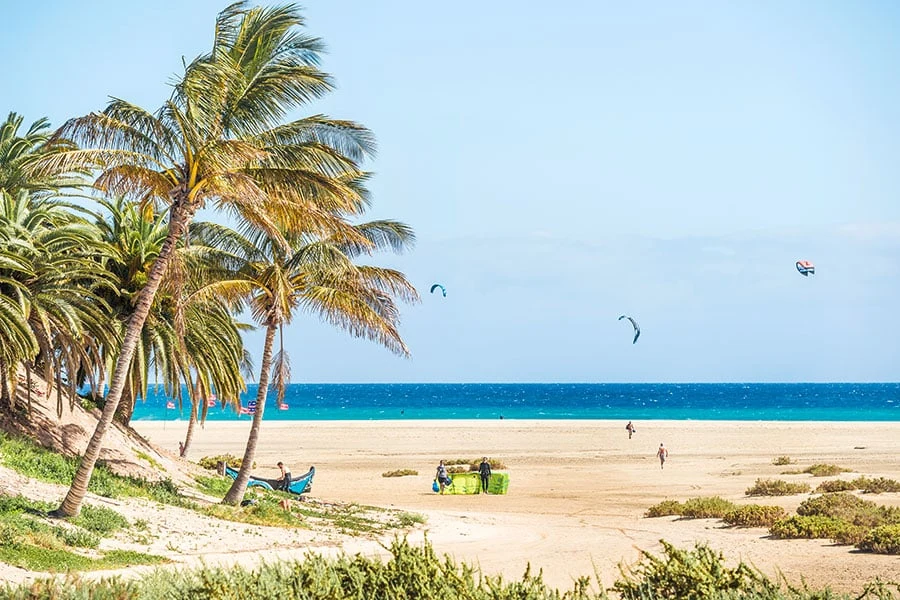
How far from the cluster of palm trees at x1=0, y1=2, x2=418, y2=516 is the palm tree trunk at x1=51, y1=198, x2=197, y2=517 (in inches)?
1.0

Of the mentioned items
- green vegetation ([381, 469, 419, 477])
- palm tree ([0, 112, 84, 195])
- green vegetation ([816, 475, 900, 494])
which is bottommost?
green vegetation ([381, 469, 419, 477])

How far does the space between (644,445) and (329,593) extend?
159 ft

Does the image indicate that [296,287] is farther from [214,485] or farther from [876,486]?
[876,486]

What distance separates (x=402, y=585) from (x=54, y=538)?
30.1 feet

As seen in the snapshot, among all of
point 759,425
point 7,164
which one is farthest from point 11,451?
point 759,425

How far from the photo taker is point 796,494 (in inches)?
1085

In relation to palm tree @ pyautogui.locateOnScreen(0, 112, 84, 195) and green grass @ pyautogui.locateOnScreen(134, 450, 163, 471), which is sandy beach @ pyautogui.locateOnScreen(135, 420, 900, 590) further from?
palm tree @ pyautogui.locateOnScreen(0, 112, 84, 195)

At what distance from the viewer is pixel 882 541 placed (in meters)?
16.9

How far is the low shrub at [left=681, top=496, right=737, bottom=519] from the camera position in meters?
23.4

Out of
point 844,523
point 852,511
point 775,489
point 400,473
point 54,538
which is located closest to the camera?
point 54,538

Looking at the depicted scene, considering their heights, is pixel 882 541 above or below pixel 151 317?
below

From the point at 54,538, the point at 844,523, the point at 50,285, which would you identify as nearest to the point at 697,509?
the point at 844,523

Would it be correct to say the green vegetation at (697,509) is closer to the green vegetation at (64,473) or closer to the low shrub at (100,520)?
the green vegetation at (64,473)

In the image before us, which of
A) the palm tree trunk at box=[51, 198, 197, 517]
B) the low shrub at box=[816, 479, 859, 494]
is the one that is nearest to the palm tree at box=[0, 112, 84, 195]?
the palm tree trunk at box=[51, 198, 197, 517]
